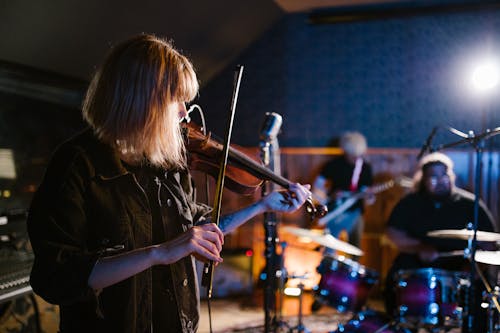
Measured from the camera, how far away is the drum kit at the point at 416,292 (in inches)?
128

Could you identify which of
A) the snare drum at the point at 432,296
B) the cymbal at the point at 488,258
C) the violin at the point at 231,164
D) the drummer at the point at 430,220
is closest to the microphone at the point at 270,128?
the violin at the point at 231,164

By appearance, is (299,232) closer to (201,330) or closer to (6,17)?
(201,330)

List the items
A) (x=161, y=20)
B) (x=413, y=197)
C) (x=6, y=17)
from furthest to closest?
(x=161, y=20) → (x=413, y=197) → (x=6, y=17)

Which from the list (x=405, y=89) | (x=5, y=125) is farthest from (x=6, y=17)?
(x=405, y=89)

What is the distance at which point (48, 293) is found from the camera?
1.29 metres

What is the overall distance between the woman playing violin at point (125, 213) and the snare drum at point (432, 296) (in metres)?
2.40

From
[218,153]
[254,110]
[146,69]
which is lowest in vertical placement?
[218,153]

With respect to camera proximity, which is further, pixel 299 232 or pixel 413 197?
pixel 413 197

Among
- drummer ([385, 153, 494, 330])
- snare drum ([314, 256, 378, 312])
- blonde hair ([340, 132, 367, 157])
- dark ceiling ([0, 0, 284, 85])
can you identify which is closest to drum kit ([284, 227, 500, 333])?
snare drum ([314, 256, 378, 312])

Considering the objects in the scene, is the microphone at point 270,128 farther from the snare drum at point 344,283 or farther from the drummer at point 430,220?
the drummer at point 430,220

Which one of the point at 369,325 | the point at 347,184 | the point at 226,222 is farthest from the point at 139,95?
the point at 347,184

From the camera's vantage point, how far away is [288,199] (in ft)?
6.86

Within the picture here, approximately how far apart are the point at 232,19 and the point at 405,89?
7.43 ft

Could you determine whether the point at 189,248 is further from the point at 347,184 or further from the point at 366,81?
the point at 366,81
